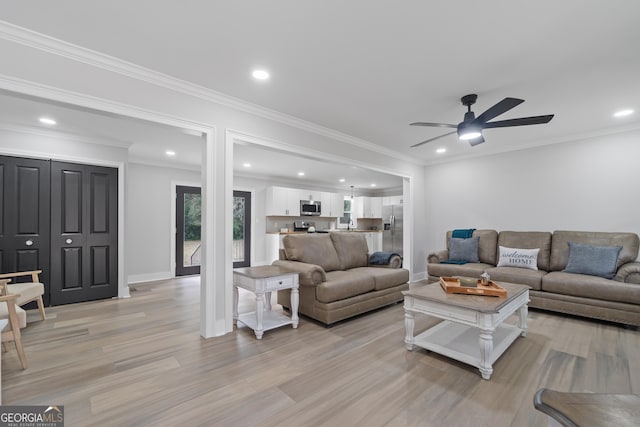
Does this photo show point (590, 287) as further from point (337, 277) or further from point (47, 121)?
point (47, 121)

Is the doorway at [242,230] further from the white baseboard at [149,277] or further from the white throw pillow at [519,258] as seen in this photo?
the white throw pillow at [519,258]

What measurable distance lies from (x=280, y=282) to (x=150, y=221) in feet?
13.4

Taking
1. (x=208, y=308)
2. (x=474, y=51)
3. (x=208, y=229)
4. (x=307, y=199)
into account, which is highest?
(x=474, y=51)

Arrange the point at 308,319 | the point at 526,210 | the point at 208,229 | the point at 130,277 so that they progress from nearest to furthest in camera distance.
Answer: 1. the point at 208,229
2. the point at 308,319
3. the point at 526,210
4. the point at 130,277

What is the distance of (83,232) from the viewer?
4.25 meters

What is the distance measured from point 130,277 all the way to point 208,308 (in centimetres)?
368

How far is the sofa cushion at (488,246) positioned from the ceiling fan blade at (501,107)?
9.58 feet

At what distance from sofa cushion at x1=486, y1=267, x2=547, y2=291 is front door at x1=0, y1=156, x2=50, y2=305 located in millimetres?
6352

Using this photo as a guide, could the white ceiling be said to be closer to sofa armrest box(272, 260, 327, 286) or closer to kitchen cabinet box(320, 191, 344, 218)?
sofa armrest box(272, 260, 327, 286)

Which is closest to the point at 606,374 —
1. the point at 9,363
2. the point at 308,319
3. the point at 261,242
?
the point at 308,319

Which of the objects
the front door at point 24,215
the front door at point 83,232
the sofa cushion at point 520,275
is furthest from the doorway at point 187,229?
the sofa cushion at point 520,275

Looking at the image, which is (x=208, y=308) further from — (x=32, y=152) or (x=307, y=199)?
(x=307, y=199)

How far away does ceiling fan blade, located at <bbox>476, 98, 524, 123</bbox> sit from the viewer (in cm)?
229

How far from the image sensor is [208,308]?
291cm
